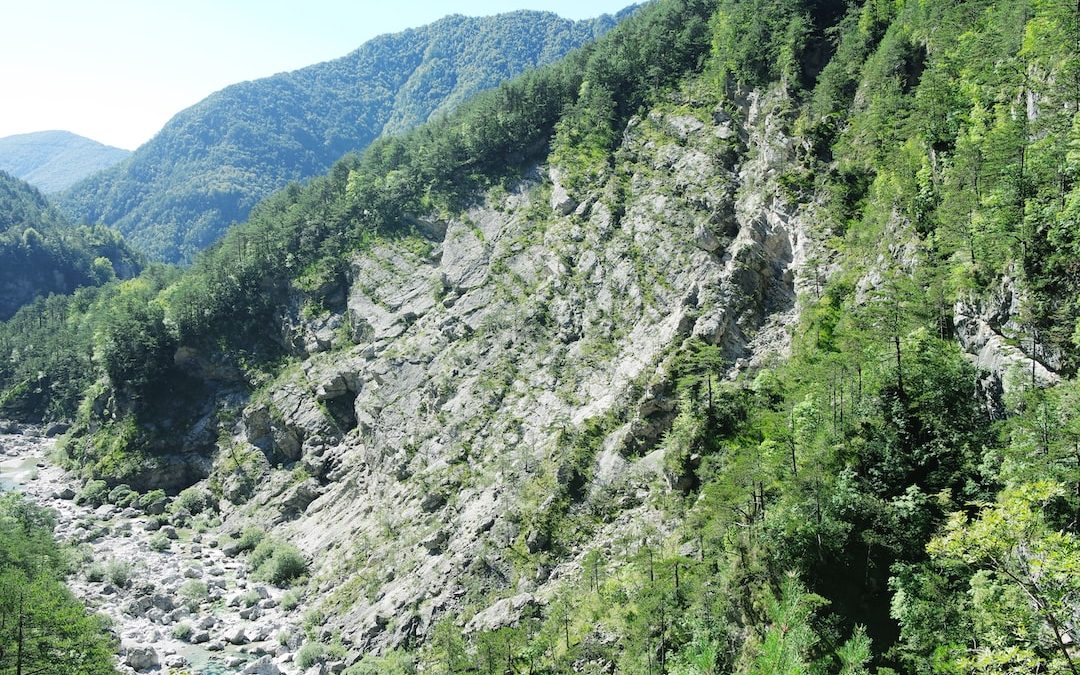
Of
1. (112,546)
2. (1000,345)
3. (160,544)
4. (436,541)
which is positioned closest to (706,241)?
(1000,345)

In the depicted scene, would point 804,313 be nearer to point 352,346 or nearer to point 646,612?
point 646,612

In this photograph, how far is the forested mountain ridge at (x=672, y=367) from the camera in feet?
84.8

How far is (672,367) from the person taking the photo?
4200 cm

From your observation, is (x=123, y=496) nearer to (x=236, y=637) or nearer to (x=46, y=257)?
(x=236, y=637)

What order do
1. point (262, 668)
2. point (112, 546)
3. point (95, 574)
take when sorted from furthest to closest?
1. point (112, 546)
2. point (95, 574)
3. point (262, 668)

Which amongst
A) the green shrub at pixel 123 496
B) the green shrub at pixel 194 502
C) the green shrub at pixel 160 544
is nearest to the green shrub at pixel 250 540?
the green shrub at pixel 160 544

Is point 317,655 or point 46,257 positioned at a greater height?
point 46,257

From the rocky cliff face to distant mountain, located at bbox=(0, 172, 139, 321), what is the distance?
396ft

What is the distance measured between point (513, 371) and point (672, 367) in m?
16.8

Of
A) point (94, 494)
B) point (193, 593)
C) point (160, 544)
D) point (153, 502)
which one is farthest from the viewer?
point (94, 494)

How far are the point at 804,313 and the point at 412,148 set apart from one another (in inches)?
2365

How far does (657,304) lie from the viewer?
51.7 m

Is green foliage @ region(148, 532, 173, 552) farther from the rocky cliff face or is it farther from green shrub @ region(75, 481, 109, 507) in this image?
green shrub @ region(75, 481, 109, 507)

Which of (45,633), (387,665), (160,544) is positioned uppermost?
(45,633)
